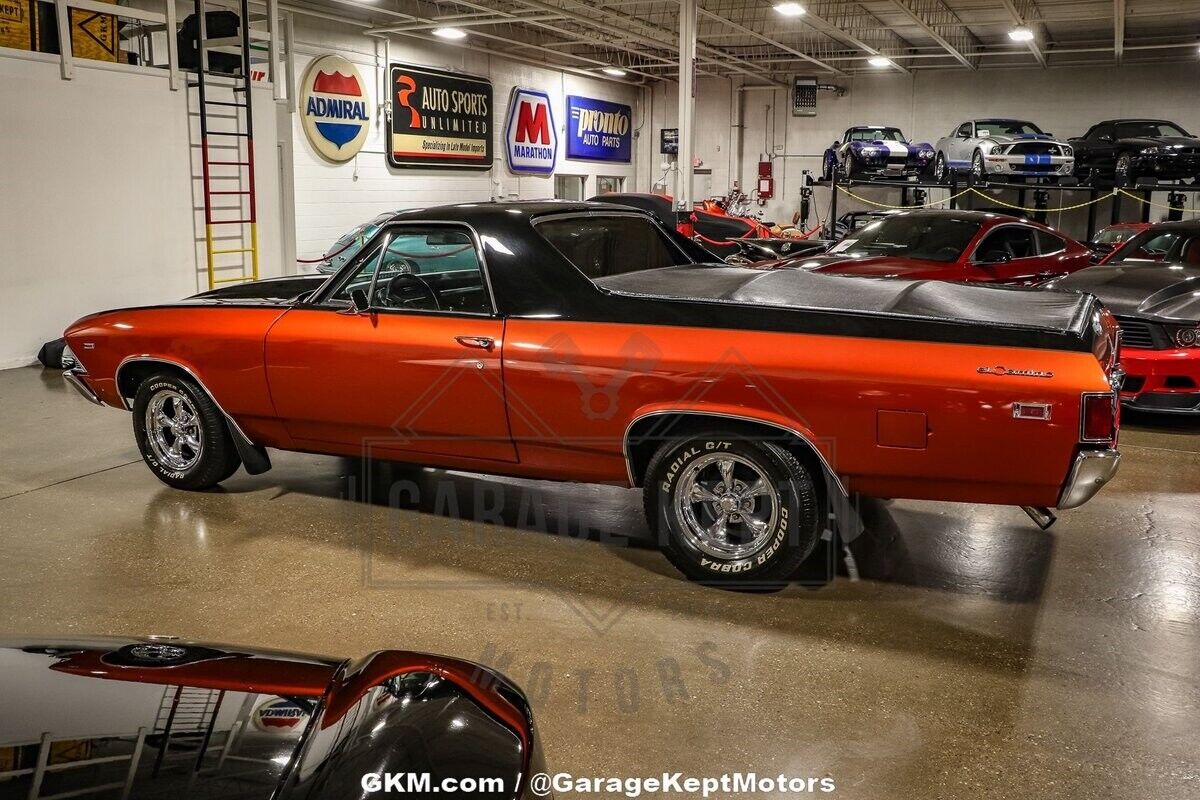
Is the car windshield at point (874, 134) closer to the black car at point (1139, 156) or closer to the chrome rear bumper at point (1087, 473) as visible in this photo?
the black car at point (1139, 156)

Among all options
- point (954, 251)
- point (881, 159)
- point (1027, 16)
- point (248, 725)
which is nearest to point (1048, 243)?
point (954, 251)

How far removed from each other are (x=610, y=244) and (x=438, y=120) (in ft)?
54.7

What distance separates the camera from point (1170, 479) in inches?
244

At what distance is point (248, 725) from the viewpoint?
1791 mm

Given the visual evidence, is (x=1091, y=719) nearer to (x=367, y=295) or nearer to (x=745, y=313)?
(x=745, y=313)

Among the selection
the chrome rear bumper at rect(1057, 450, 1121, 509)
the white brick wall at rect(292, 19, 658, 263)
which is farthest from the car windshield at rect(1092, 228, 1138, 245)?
the chrome rear bumper at rect(1057, 450, 1121, 509)

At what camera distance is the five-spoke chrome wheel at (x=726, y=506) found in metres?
4.28

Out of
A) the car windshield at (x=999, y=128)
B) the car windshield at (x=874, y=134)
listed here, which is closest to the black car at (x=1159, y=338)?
the car windshield at (x=999, y=128)

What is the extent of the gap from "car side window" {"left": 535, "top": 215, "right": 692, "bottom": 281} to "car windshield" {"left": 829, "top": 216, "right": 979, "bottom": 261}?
16.4 feet

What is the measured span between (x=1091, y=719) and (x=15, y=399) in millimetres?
8650

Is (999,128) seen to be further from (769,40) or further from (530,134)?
(530,134)

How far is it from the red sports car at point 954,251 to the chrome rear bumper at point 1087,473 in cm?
571

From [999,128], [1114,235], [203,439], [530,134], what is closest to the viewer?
[203,439]

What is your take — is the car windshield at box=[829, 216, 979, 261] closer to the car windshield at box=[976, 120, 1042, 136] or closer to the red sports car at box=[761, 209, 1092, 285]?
the red sports car at box=[761, 209, 1092, 285]
